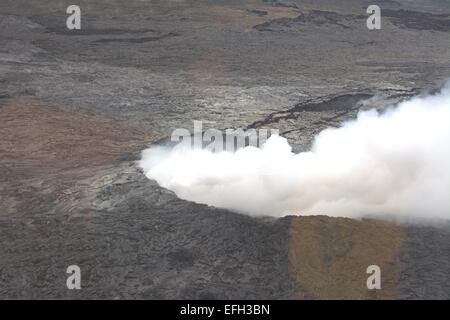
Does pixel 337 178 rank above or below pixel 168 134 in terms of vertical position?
below

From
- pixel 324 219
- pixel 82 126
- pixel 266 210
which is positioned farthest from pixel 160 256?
pixel 82 126

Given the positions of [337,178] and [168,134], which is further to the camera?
[168,134]

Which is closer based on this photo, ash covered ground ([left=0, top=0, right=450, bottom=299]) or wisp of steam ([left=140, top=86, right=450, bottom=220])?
ash covered ground ([left=0, top=0, right=450, bottom=299])

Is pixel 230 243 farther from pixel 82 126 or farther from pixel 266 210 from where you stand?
pixel 82 126

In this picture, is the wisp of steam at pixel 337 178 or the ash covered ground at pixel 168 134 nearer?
the ash covered ground at pixel 168 134
